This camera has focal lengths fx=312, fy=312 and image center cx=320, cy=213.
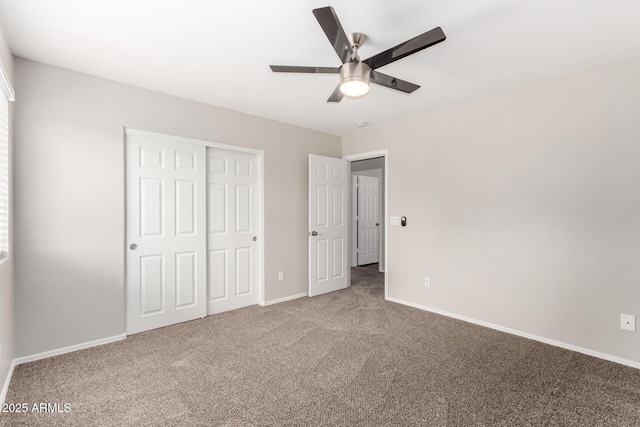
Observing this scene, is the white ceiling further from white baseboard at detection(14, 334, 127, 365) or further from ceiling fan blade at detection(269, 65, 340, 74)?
white baseboard at detection(14, 334, 127, 365)

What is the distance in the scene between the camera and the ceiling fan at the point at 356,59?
1.63m

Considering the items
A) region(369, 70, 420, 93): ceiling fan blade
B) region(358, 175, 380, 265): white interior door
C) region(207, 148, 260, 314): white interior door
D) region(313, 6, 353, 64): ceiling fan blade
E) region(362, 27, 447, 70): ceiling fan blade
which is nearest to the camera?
region(313, 6, 353, 64): ceiling fan blade

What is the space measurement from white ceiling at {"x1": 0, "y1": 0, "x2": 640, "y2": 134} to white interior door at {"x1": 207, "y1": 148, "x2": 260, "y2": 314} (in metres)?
0.95

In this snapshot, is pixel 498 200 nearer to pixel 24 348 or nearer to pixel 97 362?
pixel 97 362

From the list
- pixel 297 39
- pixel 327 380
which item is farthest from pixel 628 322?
pixel 297 39

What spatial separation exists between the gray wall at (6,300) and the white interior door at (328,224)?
2954 millimetres

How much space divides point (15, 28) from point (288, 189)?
2.85 metres

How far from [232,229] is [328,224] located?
141cm

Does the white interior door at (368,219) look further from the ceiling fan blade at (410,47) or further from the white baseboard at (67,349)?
the ceiling fan blade at (410,47)

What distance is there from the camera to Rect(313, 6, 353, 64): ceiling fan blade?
150cm

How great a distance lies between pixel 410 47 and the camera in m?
1.76

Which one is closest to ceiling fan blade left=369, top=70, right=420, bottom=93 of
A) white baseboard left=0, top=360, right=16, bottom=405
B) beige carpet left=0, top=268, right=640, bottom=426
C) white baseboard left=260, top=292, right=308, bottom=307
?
beige carpet left=0, top=268, right=640, bottom=426

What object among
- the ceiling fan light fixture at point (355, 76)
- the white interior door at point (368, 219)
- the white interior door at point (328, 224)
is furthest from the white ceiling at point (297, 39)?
the white interior door at point (368, 219)

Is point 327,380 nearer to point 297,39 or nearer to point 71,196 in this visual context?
point 297,39
